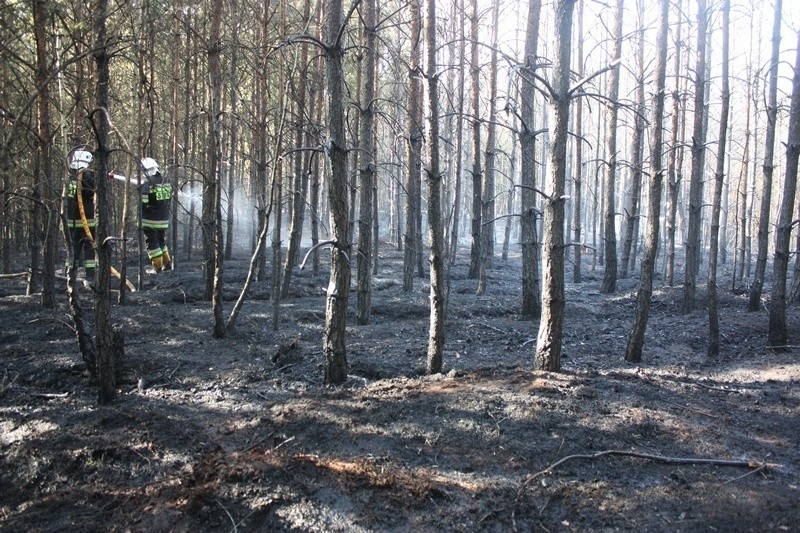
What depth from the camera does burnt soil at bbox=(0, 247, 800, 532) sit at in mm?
3598

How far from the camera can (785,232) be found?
8.16m

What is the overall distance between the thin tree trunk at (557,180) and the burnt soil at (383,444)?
2.49 ft

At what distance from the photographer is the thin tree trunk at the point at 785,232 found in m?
8.02

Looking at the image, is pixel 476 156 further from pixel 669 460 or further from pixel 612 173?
pixel 669 460

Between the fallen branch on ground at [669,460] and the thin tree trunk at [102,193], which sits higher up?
the thin tree trunk at [102,193]

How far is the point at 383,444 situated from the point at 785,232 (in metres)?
6.99

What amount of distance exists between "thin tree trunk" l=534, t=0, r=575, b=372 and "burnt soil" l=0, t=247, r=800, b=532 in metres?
0.76

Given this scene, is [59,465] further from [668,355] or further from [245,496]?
[668,355]

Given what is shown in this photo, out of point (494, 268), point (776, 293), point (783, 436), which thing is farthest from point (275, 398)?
point (494, 268)

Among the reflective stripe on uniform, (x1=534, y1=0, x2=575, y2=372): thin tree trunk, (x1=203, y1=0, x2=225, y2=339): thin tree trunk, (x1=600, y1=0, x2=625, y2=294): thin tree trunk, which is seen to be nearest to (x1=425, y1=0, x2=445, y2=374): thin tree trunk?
(x1=534, y1=0, x2=575, y2=372): thin tree trunk

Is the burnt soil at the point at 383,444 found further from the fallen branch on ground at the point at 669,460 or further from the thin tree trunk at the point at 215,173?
the thin tree trunk at the point at 215,173

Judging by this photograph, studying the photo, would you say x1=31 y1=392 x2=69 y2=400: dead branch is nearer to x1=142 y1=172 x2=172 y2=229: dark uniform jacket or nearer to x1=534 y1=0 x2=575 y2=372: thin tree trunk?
x1=534 y1=0 x2=575 y2=372: thin tree trunk

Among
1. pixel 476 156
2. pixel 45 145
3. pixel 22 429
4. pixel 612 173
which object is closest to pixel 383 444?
pixel 22 429

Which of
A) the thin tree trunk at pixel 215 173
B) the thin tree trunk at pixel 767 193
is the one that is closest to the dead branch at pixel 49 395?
the thin tree trunk at pixel 215 173
